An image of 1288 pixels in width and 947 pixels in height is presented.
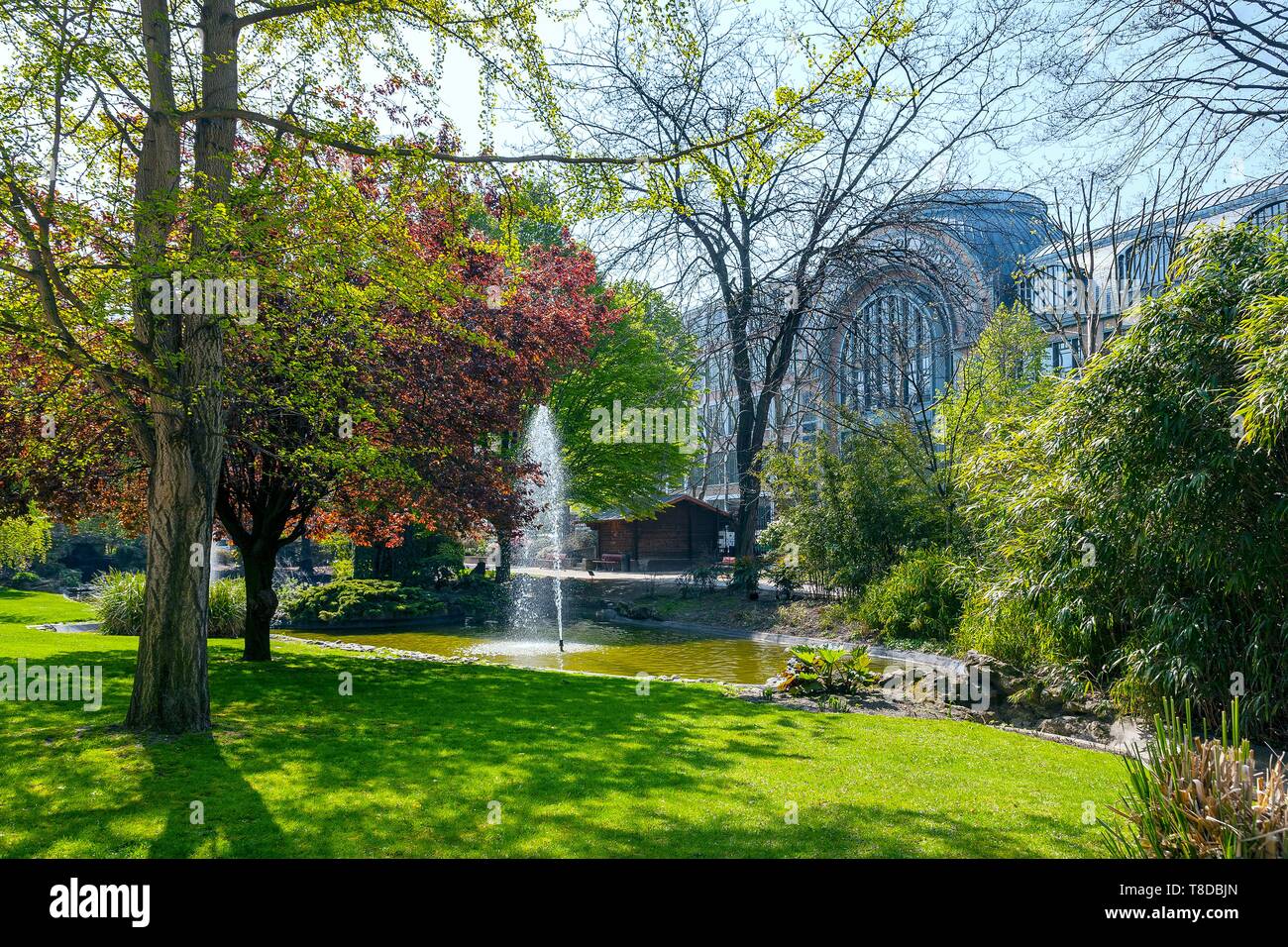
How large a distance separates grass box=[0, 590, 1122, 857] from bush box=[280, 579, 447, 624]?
10403mm

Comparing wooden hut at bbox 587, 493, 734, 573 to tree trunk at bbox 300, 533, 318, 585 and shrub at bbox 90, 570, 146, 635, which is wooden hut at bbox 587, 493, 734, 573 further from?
shrub at bbox 90, 570, 146, 635

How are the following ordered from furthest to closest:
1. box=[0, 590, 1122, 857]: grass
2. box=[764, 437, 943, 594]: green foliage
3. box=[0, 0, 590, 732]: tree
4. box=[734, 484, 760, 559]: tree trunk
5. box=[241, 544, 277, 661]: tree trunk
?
box=[734, 484, 760, 559]: tree trunk < box=[764, 437, 943, 594]: green foliage < box=[241, 544, 277, 661]: tree trunk < box=[0, 0, 590, 732]: tree < box=[0, 590, 1122, 857]: grass

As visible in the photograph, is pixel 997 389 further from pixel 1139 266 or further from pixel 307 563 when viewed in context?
pixel 307 563

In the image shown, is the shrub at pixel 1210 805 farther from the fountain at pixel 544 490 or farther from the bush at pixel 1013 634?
the fountain at pixel 544 490

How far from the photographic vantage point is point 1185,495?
6.71m

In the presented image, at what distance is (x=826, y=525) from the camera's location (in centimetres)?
1884

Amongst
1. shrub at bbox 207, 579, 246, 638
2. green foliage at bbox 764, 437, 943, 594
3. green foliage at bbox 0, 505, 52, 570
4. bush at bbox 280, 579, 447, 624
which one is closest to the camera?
shrub at bbox 207, 579, 246, 638

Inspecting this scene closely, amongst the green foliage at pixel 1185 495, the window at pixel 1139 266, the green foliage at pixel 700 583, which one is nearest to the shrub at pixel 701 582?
the green foliage at pixel 700 583

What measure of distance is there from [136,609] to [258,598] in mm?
5546

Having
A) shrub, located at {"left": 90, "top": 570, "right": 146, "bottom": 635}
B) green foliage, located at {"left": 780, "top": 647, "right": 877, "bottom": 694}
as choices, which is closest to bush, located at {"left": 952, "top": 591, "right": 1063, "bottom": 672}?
green foliage, located at {"left": 780, "top": 647, "right": 877, "bottom": 694}

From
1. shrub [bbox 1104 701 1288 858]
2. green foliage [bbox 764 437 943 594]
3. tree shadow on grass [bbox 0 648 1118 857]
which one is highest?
green foliage [bbox 764 437 943 594]

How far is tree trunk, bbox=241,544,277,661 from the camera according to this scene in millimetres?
11633
